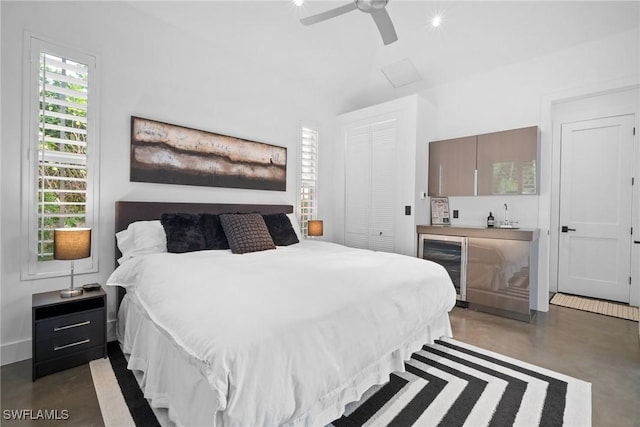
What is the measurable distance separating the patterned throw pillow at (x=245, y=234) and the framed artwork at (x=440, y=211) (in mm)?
2600

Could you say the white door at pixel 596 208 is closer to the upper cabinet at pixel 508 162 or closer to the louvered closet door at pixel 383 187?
the upper cabinet at pixel 508 162

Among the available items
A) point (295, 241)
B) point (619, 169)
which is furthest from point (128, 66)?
point (619, 169)

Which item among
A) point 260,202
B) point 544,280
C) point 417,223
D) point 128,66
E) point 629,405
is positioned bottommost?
point 629,405

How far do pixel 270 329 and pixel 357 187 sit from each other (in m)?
3.66

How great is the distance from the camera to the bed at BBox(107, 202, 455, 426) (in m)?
1.09

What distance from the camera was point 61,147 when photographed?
246 centimetres

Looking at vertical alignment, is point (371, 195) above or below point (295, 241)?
above

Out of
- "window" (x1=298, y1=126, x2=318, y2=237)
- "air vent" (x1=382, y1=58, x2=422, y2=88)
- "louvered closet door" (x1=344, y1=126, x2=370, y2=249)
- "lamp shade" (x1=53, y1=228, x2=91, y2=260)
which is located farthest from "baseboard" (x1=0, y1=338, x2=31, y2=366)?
"air vent" (x1=382, y1=58, x2=422, y2=88)

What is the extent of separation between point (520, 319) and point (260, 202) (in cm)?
333

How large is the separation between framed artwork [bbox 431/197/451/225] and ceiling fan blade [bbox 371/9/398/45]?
7.93 ft

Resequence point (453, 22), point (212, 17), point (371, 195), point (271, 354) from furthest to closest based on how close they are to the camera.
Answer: point (371, 195) → point (453, 22) → point (212, 17) → point (271, 354)

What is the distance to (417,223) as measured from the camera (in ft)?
13.3

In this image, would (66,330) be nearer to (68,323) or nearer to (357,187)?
(68,323)

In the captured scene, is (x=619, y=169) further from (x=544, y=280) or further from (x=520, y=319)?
(x=520, y=319)
